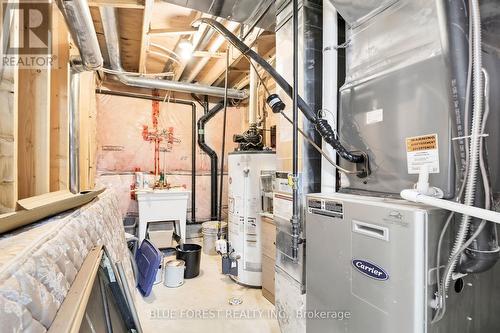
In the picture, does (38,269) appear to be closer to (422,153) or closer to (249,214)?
(422,153)

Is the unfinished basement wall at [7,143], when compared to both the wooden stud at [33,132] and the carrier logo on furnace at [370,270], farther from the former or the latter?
the carrier logo on furnace at [370,270]

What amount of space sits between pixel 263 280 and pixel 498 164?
212 cm

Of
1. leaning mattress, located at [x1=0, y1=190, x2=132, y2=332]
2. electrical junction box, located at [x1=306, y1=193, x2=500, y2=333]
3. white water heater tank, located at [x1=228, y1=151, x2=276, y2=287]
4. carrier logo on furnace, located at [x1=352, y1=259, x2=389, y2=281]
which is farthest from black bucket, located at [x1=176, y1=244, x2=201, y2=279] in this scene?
carrier logo on furnace, located at [x1=352, y1=259, x2=389, y2=281]

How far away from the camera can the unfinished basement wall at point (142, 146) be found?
3.97 m

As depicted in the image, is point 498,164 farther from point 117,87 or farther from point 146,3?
point 117,87

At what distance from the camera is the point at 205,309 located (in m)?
2.30

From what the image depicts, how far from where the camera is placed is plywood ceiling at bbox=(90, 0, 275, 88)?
2.29 metres

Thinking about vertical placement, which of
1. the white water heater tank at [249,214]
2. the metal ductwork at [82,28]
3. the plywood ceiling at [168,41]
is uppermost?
the plywood ceiling at [168,41]

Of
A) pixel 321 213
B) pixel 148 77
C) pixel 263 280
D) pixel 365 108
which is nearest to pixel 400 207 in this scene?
pixel 321 213

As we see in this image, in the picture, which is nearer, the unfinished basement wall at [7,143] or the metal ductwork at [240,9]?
the unfinished basement wall at [7,143]

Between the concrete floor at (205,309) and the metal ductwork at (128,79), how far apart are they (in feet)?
8.21

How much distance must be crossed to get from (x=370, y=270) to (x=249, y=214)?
6.01 feet

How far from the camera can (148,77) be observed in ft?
12.5

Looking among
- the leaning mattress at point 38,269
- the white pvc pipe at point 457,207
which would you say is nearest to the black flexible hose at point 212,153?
the leaning mattress at point 38,269
